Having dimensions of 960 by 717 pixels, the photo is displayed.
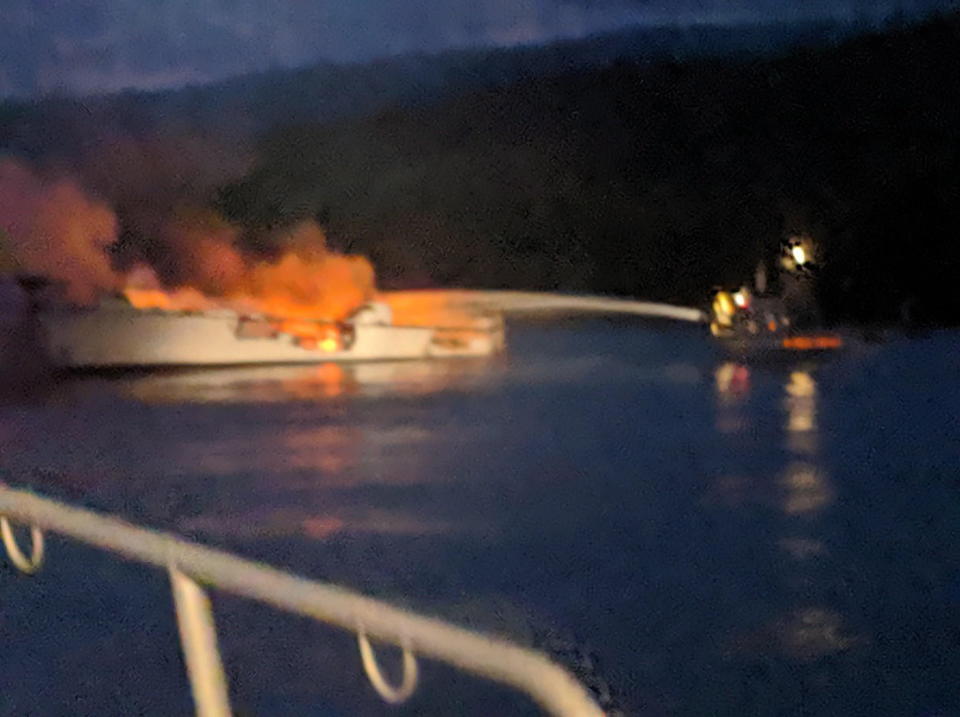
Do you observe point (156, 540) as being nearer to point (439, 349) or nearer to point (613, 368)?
point (613, 368)

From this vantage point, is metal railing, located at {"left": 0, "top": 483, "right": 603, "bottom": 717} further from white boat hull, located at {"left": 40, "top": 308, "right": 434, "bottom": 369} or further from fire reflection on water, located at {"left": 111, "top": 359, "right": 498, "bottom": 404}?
white boat hull, located at {"left": 40, "top": 308, "right": 434, "bottom": 369}

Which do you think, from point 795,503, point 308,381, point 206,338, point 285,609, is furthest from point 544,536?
point 206,338

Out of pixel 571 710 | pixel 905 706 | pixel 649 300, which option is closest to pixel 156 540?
pixel 571 710

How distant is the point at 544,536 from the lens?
24.6 feet

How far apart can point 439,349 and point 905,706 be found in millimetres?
17342

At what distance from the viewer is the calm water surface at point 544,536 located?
4.82 m

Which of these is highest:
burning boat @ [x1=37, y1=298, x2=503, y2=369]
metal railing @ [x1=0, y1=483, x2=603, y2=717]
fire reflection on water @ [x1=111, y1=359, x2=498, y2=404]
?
burning boat @ [x1=37, y1=298, x2=503, y2=369]

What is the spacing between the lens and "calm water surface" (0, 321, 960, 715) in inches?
190

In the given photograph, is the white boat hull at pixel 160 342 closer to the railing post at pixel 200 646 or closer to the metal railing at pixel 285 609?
the metal railing at pixel 285 609

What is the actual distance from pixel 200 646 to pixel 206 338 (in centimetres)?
1806

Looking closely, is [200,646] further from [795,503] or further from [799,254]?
[799,254]

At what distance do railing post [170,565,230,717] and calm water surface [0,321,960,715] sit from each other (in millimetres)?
801

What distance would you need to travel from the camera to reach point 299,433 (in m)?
12.5

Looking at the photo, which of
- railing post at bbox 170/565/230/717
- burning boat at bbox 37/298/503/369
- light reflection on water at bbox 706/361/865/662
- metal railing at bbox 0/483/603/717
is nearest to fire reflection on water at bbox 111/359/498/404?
burning boat at bbox 37/298/503/369
